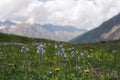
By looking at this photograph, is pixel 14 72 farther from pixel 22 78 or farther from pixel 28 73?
pixel 22 78

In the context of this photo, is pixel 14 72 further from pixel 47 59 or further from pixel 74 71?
pixel 47 59

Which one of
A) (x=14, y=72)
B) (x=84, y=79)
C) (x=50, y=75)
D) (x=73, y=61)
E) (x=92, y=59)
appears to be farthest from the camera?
(x=92, y=59)

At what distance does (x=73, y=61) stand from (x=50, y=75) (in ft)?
24.7

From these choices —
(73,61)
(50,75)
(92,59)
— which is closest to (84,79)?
(50,75)

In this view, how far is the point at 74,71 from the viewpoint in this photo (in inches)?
650

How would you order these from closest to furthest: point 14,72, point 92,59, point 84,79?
point 84,79
point 14,72
point 92,59

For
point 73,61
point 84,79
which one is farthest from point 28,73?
point 73,61

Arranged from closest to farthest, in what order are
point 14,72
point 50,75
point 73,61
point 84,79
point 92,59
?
point 84,79 → point 50,75 → point 14,72 → point 73,61 → point 92,59

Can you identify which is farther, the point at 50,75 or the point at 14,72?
the point at 14,72

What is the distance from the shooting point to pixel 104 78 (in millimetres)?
14023

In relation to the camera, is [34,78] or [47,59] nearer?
[34,78]

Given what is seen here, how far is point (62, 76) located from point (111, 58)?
11.3 meters

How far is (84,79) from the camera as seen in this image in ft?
45.3

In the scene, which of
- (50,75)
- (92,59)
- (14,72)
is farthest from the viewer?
(92,59)
